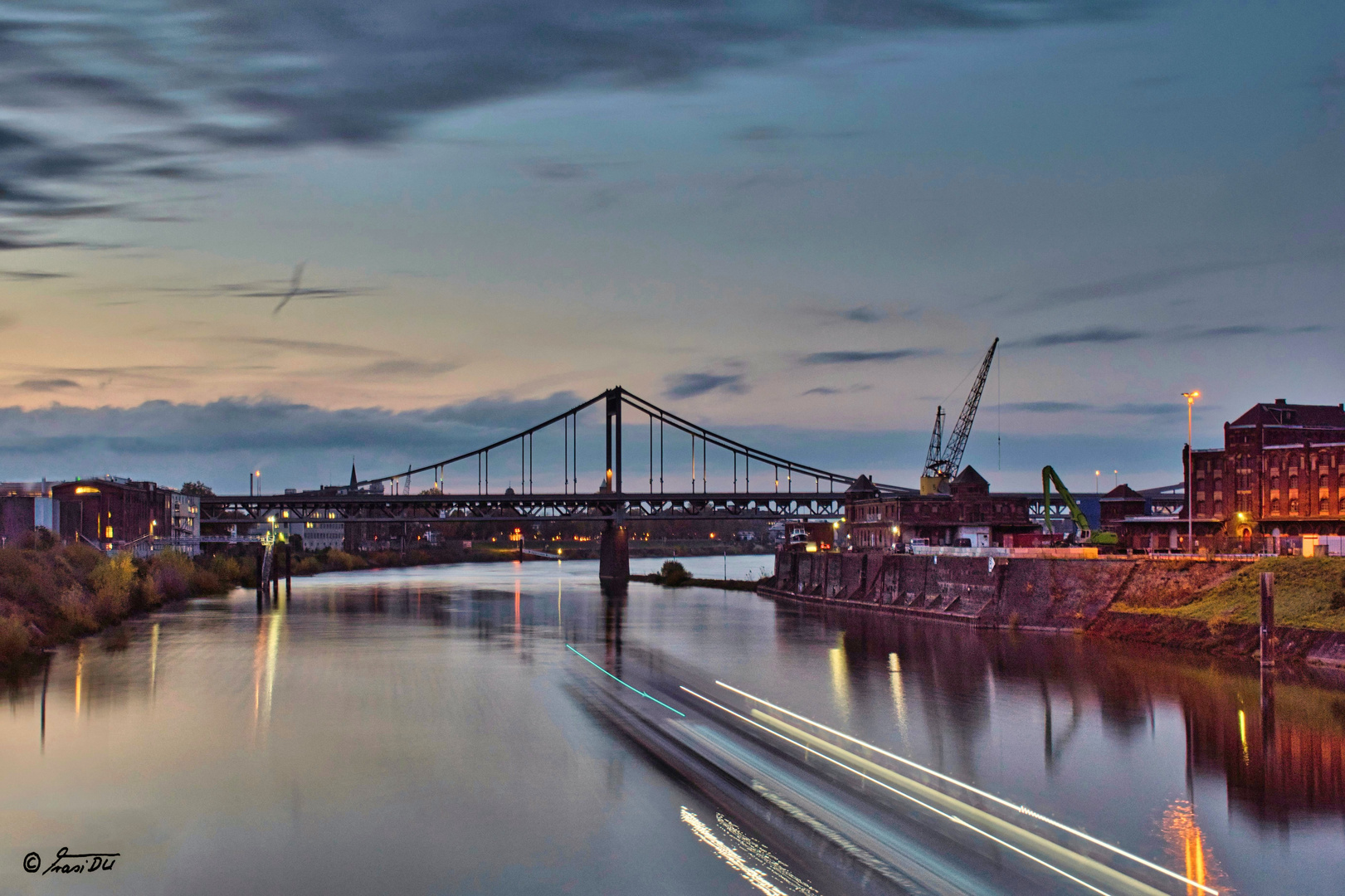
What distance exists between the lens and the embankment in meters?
46.8

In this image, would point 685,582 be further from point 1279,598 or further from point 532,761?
point 532,761

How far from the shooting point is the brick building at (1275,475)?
87875 mm

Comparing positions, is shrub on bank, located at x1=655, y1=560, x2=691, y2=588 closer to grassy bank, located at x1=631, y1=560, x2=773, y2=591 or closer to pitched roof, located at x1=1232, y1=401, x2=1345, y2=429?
grassy bank, located at x1=631, y1=560, x2=773, y2=591

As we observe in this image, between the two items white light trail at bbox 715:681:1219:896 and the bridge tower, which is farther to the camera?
the bridge tower

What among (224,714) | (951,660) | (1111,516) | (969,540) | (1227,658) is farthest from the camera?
(1111,516)

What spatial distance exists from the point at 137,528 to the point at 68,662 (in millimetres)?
86463

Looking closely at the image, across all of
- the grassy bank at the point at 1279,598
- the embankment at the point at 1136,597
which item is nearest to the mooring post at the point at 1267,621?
the embankment at the point at 1136,597

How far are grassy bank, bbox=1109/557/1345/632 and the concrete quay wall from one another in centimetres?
465

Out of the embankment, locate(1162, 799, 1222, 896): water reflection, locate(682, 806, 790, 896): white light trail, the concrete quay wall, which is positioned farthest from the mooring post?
locate(682, 806, 790, 896): white light trail

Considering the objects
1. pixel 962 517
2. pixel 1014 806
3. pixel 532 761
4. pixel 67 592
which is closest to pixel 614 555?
pixel 962 517

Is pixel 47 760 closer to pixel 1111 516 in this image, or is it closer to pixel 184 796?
pixel 184 796

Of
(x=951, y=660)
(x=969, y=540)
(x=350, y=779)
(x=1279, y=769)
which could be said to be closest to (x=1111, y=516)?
(x=969, y=540)

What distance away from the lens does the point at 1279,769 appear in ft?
92.8

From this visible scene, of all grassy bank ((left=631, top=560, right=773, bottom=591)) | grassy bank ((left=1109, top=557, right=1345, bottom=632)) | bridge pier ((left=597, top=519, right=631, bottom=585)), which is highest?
grassy bank ((left=1109, top=557, right=1345, bottom=632))
